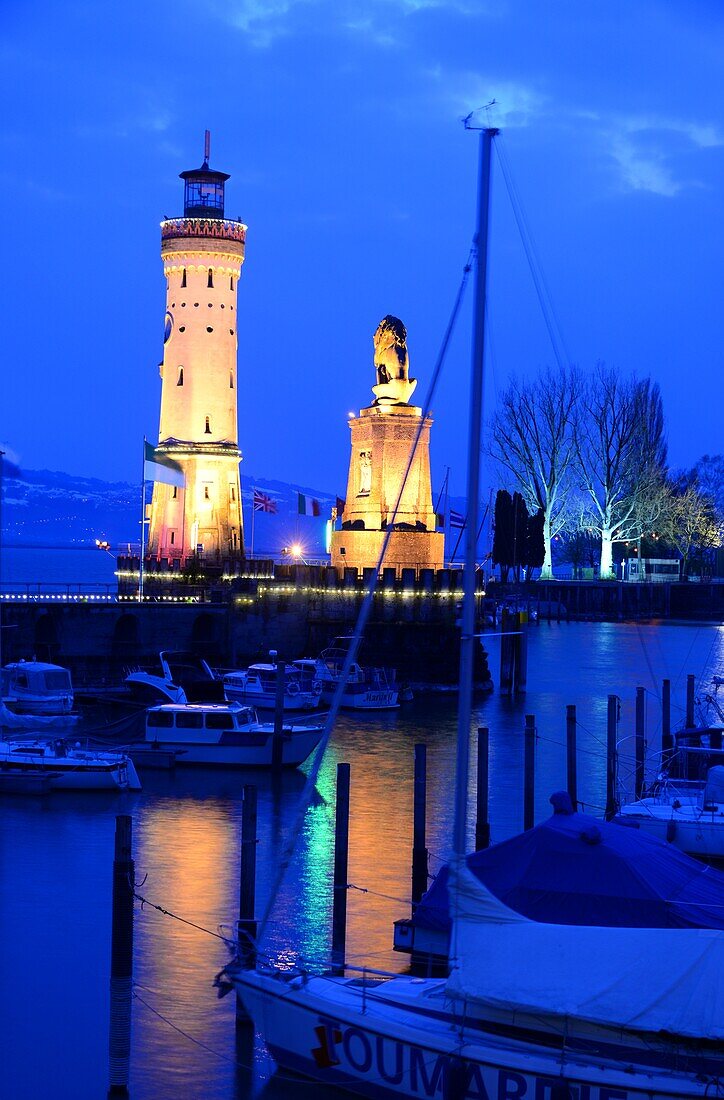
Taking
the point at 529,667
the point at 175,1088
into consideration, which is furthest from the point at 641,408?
the point at 175,1088

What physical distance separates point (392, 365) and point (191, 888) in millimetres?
43132

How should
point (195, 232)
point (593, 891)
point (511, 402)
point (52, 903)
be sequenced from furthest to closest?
point (511, 402) < point (195, 232) < point (52, 903) < point (593, 891)

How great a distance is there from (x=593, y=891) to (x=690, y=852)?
9.60 metres

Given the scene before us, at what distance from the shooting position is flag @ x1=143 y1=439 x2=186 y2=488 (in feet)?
221

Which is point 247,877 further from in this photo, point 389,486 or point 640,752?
point 389,486

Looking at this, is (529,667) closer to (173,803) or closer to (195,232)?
(195,232)

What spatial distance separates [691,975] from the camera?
15.9 metres

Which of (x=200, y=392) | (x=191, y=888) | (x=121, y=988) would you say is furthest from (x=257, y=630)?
(x=121, y=988)

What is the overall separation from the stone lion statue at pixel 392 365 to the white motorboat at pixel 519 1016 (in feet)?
170

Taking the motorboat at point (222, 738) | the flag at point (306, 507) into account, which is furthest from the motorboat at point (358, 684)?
the flag at point (306, 507)

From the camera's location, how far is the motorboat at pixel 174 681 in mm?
50031

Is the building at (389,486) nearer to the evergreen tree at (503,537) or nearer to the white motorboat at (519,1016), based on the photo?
the evergreen tree at (503,537)

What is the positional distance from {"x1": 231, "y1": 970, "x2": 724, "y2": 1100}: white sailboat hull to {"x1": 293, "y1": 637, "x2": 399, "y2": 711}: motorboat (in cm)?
3591

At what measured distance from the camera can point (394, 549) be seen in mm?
66500
